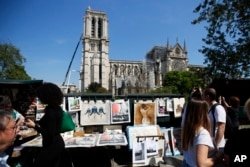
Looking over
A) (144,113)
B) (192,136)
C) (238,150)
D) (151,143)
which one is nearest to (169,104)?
(144,113)

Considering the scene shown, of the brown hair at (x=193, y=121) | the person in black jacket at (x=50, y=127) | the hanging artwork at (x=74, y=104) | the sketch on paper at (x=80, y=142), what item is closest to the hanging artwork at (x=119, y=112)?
the hanging artwork at (x=74, y=104)

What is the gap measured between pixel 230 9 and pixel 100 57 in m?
98.9

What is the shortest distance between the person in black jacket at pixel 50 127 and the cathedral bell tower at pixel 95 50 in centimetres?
10132

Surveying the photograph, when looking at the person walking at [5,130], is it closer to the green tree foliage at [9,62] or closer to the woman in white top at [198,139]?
the woman in white top at [198,139]

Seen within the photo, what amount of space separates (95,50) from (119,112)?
10193 cm

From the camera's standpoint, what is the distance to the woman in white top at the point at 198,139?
2402mm

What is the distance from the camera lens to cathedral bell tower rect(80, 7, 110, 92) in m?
105

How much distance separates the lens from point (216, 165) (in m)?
2.46

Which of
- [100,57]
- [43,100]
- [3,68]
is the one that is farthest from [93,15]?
[43,100]

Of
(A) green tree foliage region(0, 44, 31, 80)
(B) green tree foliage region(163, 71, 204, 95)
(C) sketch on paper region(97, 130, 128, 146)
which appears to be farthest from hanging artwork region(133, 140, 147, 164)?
(B) green tree foliage region(163, 71, 204, 95)

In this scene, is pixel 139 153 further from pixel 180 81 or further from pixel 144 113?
pixel 180 81

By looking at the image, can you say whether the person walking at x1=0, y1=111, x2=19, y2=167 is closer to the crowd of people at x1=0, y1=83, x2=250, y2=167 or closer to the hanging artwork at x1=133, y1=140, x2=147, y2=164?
the crowd of people at x1=0, y1=83, x2=250, y2=167

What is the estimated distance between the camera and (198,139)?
250cm

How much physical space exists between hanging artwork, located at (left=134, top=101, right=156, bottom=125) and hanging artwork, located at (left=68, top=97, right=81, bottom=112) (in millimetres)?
1736
